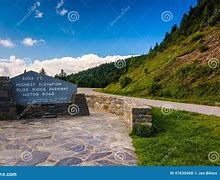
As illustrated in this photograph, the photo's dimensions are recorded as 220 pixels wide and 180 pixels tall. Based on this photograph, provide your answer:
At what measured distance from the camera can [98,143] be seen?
759 centimetres

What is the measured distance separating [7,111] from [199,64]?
46.5 feet

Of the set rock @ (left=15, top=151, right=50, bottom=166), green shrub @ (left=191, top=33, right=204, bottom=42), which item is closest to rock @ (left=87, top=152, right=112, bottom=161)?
rock @ (left=15, top=151, right=50, bottom=166)

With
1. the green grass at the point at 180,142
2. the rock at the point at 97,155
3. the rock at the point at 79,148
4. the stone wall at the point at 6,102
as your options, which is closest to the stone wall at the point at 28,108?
the stone wall at the point at 6,102

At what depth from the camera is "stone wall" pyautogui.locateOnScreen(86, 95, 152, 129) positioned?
8.51 m

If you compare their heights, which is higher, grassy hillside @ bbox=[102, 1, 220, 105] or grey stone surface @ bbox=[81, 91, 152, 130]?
grassy hillside @ bbox=[102, 1, 220, 105]

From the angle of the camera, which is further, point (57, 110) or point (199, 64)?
point (199, 64)

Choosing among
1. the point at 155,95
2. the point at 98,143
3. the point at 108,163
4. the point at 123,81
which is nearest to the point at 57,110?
the point at 98,143

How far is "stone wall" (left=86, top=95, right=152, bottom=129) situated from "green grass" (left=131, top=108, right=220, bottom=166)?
1.50 ft

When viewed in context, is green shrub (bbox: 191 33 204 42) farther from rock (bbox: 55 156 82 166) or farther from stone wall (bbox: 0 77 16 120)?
rock (bbox: 55 156 82 166)

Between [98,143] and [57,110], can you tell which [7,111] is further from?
[98,143]

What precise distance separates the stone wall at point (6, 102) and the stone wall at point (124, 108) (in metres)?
4.09

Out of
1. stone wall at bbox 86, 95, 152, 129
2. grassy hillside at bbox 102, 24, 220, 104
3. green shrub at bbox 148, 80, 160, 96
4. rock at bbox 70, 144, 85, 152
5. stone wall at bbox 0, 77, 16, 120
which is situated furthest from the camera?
green shrub at bbox 148, 80, 160, 96

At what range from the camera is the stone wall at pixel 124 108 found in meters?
8.51

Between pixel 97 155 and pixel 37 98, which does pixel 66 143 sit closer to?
pixel 97 155
